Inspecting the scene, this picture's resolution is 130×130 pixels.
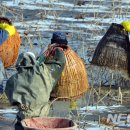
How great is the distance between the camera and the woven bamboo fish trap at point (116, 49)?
32.7ft

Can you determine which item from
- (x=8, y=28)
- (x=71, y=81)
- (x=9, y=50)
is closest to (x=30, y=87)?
(x=71, y=81)

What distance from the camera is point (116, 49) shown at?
10023 millimetres

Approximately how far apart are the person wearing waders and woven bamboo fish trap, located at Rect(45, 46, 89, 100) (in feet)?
1.75

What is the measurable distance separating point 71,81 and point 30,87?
0.97 m

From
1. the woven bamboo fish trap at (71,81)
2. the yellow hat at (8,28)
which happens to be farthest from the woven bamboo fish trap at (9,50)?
the woven bamboo fish trap at (71,81)

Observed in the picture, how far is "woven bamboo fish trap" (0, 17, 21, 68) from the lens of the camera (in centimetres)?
1071

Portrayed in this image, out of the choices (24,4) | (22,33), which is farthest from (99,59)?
(24,4)

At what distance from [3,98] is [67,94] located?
157cm

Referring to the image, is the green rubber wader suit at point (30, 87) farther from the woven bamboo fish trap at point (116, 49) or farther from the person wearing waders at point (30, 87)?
the woven bamboo fish trap at point (116, 49)

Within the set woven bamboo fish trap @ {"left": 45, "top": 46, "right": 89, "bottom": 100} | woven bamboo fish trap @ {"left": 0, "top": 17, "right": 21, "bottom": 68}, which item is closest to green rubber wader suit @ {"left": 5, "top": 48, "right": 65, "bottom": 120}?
woven bamboo fish trap @ {"left": 45, "top": 46, "right": 89, "bottom": 100}

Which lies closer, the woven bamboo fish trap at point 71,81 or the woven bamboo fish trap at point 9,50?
the woven bamboo fish trap at point 71,81

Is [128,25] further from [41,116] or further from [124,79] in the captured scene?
[41,116]

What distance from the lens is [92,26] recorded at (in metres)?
15.8

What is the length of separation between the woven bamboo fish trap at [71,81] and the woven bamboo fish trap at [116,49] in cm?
174
